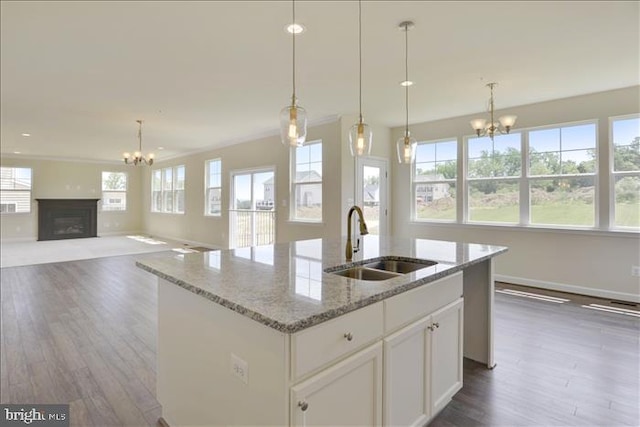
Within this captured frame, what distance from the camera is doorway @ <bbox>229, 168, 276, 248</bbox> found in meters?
7.14

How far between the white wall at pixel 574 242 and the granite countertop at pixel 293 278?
289 cm

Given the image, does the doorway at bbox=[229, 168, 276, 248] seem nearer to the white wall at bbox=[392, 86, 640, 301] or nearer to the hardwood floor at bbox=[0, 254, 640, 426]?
the hardwood floor at bbox=[0, 254, 640, 426]

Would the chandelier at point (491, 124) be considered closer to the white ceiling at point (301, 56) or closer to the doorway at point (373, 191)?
the white ceiling at point (301, 56)

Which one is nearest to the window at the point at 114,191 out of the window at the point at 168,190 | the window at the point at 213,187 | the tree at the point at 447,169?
the window at the point at 168,190

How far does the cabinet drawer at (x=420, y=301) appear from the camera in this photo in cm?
156

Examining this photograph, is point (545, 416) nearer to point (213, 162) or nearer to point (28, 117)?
point (28, 117)

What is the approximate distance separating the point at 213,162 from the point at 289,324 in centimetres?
836

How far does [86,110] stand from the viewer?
5293 millimetres

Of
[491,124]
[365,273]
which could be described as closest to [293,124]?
[365,273]

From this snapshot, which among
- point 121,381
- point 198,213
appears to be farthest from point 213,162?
point 121,381

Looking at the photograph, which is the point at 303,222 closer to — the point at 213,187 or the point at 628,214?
the point at 213,187

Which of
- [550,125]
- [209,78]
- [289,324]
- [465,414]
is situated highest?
[209,78]

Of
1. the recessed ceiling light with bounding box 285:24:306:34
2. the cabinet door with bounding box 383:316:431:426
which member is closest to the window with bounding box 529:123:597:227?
the recessed ceiling light with bounding box 285:24:306:34

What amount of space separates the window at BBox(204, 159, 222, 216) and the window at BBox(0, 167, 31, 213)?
19.2 ft
